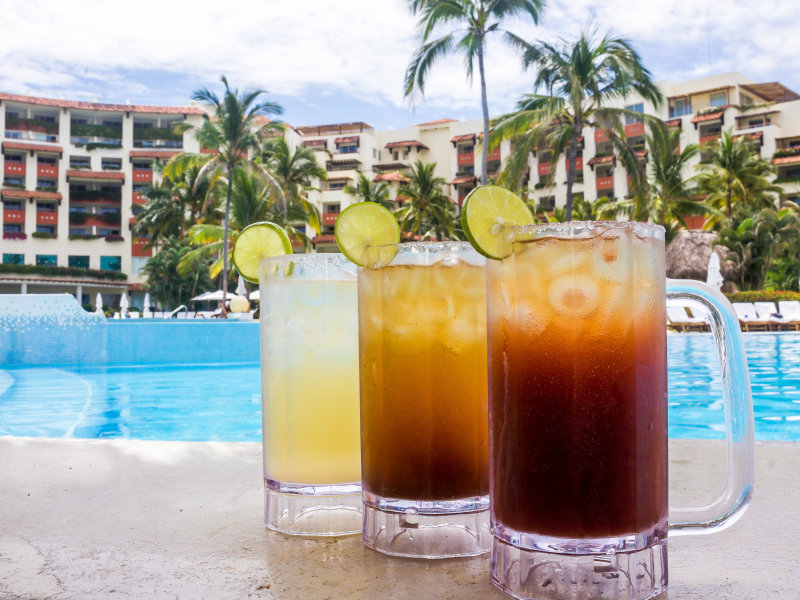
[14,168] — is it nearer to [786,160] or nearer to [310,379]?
[786,160]

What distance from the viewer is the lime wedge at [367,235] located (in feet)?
3.20

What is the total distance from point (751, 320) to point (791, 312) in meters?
2.02

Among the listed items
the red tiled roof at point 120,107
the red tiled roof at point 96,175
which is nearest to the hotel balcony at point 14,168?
the red tiled roof at point 96,175

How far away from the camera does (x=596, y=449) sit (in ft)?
2.49

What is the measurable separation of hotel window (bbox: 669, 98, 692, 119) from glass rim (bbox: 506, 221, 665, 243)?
5184 cm

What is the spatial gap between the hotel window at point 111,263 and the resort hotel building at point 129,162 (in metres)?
0.07

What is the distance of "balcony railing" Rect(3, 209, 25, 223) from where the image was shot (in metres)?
49.1

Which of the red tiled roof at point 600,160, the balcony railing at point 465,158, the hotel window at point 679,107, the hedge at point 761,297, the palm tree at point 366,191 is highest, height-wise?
the hotel window at point 679,107

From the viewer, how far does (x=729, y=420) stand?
83 centimetres

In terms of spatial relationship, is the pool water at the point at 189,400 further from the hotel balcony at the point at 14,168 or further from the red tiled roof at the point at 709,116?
the hotel balcony at the point at 14,168

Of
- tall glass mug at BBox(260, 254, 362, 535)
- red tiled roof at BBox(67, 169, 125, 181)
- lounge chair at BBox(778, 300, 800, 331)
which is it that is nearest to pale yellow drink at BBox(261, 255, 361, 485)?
tall glass mug at BBox(260, 254, 362, 535)

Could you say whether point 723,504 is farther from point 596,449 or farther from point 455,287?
point 455,287

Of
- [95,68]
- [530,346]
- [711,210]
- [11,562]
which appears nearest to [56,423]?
[11,562]

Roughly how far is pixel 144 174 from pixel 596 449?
55796 millimetres
